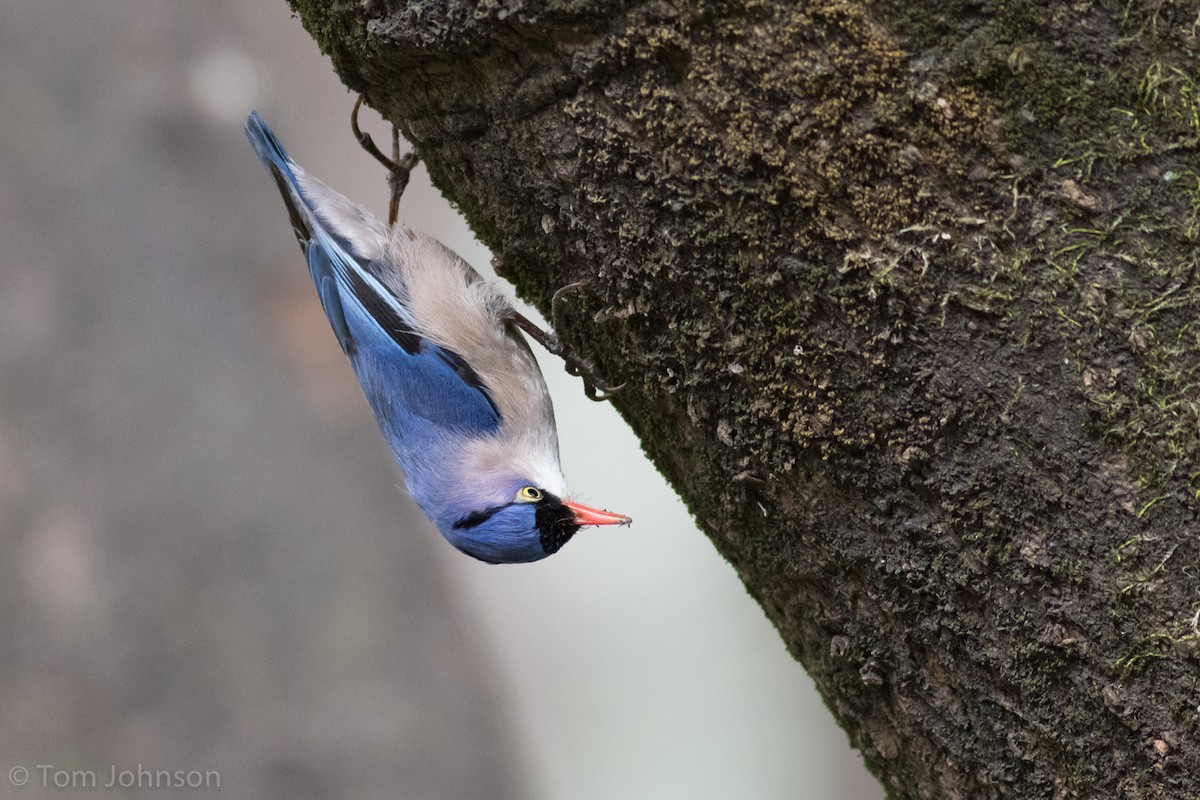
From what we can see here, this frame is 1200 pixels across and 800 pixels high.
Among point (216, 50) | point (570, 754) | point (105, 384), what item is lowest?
point (570, 754)

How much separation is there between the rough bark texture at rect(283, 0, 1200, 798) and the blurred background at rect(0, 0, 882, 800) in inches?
98.0

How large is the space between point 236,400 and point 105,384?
1.59 ft

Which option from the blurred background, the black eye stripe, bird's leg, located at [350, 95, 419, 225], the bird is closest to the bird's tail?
the bird

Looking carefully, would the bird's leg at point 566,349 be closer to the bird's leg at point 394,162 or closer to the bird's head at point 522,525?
the bird's head at point 522,525

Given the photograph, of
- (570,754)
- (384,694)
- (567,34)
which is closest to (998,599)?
(567,34)

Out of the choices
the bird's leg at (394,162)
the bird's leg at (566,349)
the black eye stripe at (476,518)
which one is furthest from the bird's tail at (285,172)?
the black eye stripe at (476,518)

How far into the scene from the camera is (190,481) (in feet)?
11.9

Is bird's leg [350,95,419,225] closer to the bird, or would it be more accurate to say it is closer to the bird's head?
the bird

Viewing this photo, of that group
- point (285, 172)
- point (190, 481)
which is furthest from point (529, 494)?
point (190, 481)

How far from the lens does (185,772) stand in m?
3.53

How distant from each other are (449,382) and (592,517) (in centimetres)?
54

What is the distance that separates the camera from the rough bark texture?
4.17 ft

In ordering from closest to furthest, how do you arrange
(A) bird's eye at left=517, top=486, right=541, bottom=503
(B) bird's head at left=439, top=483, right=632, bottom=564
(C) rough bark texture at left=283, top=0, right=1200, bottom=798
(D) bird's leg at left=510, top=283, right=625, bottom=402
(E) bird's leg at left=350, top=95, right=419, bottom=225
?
(C) rough bark texture at left=283, top=0, right=1200, bottom=798 → (D) bird's leg at left=510, top=283, right=625, bottom=402 → (B) bird's head at left=439, top=483, right=632, bottom=564 → (A) bird's eye at left=517, top=486, right=541, bottom=503 → (E) bird's leg at left=350, top=95, right=419, bottom=225

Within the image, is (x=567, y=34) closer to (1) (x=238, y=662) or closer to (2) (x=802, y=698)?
(1) (x=238, y=662)
